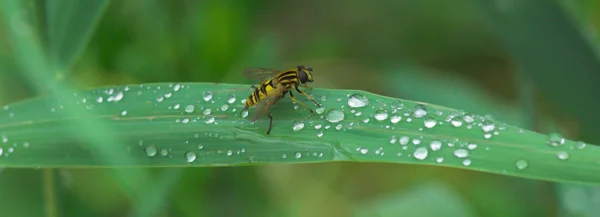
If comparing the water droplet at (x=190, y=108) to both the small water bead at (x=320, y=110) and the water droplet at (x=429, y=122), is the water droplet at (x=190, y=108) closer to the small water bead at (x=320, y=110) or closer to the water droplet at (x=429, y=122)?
the small water bead at (x=320, y=110)

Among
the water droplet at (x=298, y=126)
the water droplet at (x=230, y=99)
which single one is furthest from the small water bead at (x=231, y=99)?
the water droplet at (x=298, y=126)

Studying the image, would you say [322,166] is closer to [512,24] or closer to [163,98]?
[512,24]

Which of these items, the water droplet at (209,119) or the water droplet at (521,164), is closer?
the water droplet at (521,164)

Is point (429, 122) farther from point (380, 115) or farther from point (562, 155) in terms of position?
point (562, 155)

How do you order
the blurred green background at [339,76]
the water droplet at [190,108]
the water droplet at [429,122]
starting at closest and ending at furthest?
1. the water droplet at [429,122]
2. the water droplet at [190,108]
3. the blurred green background at [339,76]

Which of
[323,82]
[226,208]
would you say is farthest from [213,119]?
[323,82]
